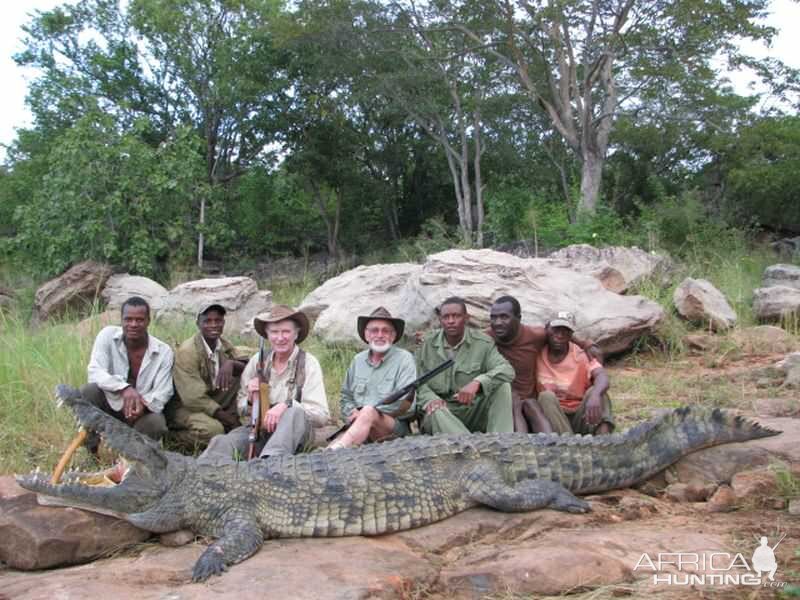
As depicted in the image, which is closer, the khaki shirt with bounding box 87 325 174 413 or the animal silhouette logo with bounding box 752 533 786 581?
the animal silhouette logo with bounding box 752 533 786 581

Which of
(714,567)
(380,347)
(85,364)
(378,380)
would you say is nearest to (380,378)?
(378,380)

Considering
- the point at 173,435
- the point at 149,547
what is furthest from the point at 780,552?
the point at 173,435

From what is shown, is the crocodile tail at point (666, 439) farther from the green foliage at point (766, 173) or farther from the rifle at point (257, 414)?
the green foliage at point (766, 173)

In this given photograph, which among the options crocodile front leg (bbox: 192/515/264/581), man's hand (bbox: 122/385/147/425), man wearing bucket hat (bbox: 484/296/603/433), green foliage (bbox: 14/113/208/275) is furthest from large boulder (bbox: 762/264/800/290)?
green foliage (bbox: 14/113/208/275)

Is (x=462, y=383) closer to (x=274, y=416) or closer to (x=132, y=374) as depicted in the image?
(x=274, y=416)

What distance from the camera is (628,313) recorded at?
8.16 m

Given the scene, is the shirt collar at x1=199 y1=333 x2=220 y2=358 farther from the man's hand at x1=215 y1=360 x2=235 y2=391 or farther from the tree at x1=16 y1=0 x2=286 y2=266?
the tree at x1=16 y1=0 x2=286 y2=266

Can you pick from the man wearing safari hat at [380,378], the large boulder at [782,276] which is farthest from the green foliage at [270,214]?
the man wearing safari hat at [380,378]

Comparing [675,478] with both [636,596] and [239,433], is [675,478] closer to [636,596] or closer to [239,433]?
[636,596]

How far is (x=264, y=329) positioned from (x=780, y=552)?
11.2ft

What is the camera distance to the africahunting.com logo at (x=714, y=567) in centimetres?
316

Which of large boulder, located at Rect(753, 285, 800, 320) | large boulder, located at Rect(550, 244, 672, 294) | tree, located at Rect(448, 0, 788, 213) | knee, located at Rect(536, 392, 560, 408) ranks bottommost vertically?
knee, located at Rect(536, 392, 560, 408)

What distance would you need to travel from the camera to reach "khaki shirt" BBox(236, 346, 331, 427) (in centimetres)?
493

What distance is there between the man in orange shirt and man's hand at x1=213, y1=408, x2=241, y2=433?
7.50 ft
